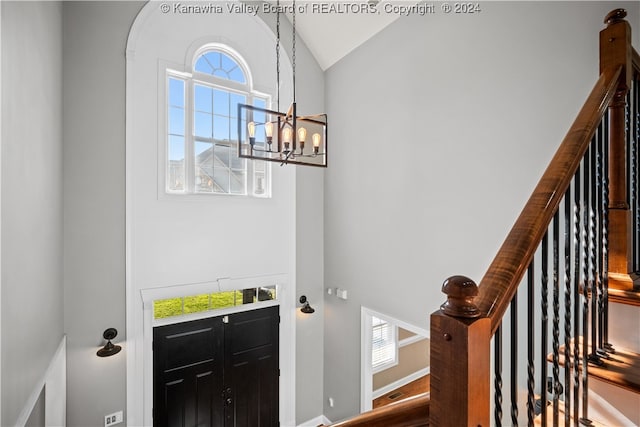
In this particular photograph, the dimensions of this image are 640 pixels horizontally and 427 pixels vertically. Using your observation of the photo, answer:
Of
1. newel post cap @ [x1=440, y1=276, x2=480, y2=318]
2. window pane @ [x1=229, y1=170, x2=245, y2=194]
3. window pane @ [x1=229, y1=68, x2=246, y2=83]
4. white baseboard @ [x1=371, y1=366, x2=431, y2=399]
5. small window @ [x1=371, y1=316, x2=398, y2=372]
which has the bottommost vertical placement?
white baseboard @ [x1=371, y1=366, x2=431, y2=399]

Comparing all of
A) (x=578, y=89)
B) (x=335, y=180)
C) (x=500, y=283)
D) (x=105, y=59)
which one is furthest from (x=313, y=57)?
(x=500, y=283)

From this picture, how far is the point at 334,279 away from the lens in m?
4.70

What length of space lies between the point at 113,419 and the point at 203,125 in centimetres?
346

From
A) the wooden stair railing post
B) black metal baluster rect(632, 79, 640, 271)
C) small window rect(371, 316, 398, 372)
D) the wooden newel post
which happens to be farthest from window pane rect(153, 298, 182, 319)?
black metal baluster rect(632, 79, 640, 271)

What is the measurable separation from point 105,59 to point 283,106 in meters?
2.14

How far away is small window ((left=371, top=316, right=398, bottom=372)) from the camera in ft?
17.6

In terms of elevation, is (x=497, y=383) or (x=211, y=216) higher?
(x=211, y=216)

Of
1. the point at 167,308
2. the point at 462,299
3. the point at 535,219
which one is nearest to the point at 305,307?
the point at 167,308

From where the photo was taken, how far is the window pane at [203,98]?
406cm

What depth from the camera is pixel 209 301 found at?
4102mm

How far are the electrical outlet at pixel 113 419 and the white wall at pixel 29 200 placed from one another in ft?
3.79

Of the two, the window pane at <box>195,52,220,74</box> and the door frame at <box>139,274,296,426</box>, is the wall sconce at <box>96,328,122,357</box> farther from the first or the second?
the window pane at <box>195,52,220,74</box>

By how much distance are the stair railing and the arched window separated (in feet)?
12.1

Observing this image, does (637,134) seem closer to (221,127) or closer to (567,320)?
A: (567,320)
